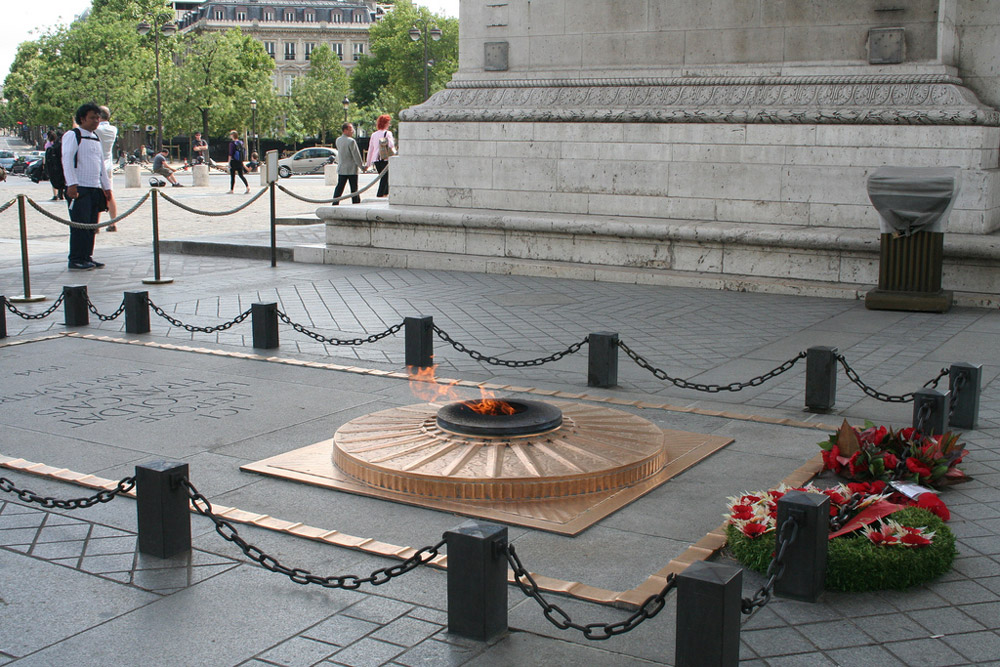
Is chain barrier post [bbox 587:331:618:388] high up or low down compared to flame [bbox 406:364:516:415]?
up

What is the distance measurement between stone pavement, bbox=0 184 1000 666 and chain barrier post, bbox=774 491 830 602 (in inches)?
3.3

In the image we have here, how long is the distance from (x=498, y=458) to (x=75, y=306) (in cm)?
579

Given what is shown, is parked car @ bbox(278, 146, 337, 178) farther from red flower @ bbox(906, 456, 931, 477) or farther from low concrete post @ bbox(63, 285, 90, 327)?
red flower @ bbox(906, 456, 931, 477)

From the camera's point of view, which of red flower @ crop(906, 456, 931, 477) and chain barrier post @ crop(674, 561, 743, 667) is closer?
chain barrier post @ crop(674, 561, 743, 667)

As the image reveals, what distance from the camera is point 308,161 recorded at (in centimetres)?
5231

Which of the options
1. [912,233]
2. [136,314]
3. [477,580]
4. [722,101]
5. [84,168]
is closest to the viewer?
[477,580]

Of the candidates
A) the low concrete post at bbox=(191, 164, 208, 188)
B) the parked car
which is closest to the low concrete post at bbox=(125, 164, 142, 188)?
the low concrete post at bbox=(191, 164, 208, 188)

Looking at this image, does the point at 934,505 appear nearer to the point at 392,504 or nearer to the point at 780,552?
the point at 780,552

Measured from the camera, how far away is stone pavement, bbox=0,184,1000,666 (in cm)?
343

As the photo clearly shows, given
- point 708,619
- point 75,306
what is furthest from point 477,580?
point 75,306

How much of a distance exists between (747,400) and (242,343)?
4119 mm

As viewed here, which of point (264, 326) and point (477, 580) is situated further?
point (264, 326)

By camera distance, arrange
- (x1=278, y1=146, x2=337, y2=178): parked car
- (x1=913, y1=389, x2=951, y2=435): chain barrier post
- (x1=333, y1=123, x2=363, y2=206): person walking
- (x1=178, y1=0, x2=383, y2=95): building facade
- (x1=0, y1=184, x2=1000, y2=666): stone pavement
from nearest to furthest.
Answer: (x1=0, y1=184, x2=1000, y2=666): stone pavement, (x1=913, y1=389, x2=951, y2=435): chain barrier post, (x1=333, y1=123, x2=363, y2=206): person walking, (x1=278, y1=146, x2=337, y2=178): parked car, (x1=178, y1=0, x2=383, y2=95): building facade

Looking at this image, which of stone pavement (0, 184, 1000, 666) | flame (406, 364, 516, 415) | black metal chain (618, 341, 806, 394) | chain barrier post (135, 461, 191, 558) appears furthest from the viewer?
flame (406, 364, 516, 415)
